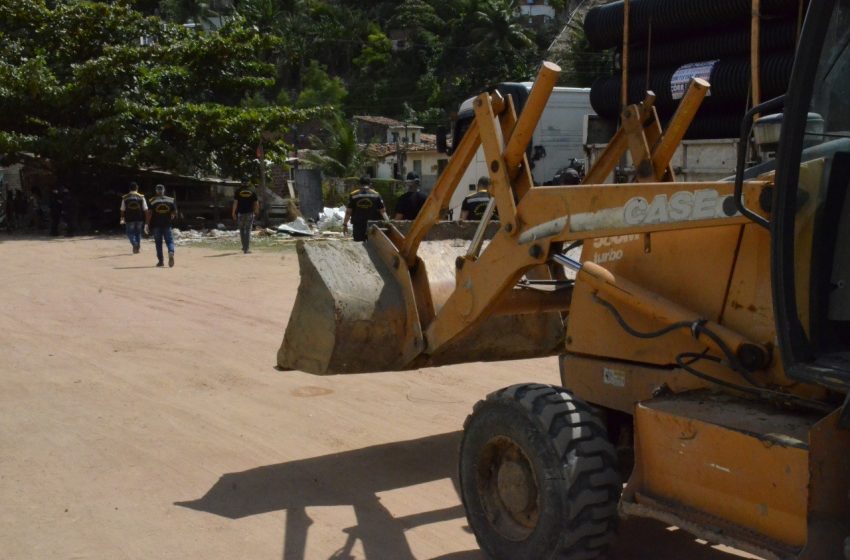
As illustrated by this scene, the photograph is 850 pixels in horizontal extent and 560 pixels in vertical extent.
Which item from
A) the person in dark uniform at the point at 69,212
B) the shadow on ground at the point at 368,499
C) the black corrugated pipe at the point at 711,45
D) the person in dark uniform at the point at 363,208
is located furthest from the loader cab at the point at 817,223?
the person in dark uniform at the point at 69,212

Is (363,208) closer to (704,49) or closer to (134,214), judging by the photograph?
(704,49)

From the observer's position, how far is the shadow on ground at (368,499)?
501 centimetres

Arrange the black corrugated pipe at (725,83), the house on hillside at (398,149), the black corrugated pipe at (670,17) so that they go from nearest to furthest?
the black corrugated pipe at (725,83), the black corrugated pipe at (670,17), the house on hillside at (398,149)

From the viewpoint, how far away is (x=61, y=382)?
8875 mm

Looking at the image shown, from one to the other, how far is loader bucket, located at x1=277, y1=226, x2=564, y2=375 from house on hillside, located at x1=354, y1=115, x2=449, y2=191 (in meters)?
36.5

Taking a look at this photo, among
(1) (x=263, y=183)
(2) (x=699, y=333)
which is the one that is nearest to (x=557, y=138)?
(1) (x=263, y=183)

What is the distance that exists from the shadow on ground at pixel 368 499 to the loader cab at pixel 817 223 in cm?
172

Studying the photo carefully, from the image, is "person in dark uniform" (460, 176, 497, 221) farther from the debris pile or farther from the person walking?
the debris pile

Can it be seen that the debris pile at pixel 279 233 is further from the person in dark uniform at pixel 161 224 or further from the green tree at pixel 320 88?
the green tree at pixel 320 88

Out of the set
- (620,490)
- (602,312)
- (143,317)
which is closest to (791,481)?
(620,490)

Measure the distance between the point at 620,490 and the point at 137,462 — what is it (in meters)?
3.50

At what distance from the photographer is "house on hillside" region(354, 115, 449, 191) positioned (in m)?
47.9

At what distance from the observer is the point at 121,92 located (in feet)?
100

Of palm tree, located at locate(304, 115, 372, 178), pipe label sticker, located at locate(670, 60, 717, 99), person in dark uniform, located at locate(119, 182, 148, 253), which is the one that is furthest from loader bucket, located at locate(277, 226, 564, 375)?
palm tree, located at locate(304, 115, 372, 178)
